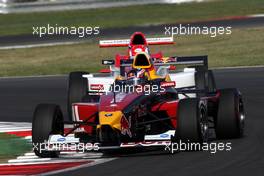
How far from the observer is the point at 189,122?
42.5 feet

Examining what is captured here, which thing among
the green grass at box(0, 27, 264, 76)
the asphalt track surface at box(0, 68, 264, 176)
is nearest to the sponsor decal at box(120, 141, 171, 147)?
the asphalt track surface at box(0, 68, 264, 176)

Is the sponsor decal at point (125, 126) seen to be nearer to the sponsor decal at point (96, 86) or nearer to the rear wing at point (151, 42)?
the sponsor decal at point (96, 86)

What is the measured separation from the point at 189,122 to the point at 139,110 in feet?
3.41

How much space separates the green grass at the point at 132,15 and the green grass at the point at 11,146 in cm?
A: 2317

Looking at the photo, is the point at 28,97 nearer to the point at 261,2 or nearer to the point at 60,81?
the point at 60,81

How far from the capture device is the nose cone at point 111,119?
42.1 ft

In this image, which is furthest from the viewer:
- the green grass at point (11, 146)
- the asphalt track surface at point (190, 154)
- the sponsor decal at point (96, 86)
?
the sponsor decal at point (96, 86)

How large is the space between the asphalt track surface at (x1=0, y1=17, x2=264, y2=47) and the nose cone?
22.1 metres

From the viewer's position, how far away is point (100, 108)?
13.2 m

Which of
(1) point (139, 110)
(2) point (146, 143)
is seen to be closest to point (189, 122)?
(2) point (146, 143)

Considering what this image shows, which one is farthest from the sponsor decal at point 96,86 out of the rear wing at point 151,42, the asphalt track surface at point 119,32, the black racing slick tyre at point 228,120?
the asphalt track surface at point 119,32

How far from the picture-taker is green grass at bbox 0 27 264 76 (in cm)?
2819

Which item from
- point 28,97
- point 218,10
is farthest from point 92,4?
point 28,97

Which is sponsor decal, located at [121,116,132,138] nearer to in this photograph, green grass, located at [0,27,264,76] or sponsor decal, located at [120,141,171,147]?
sponsor decal, located at [120,141,171,147]
